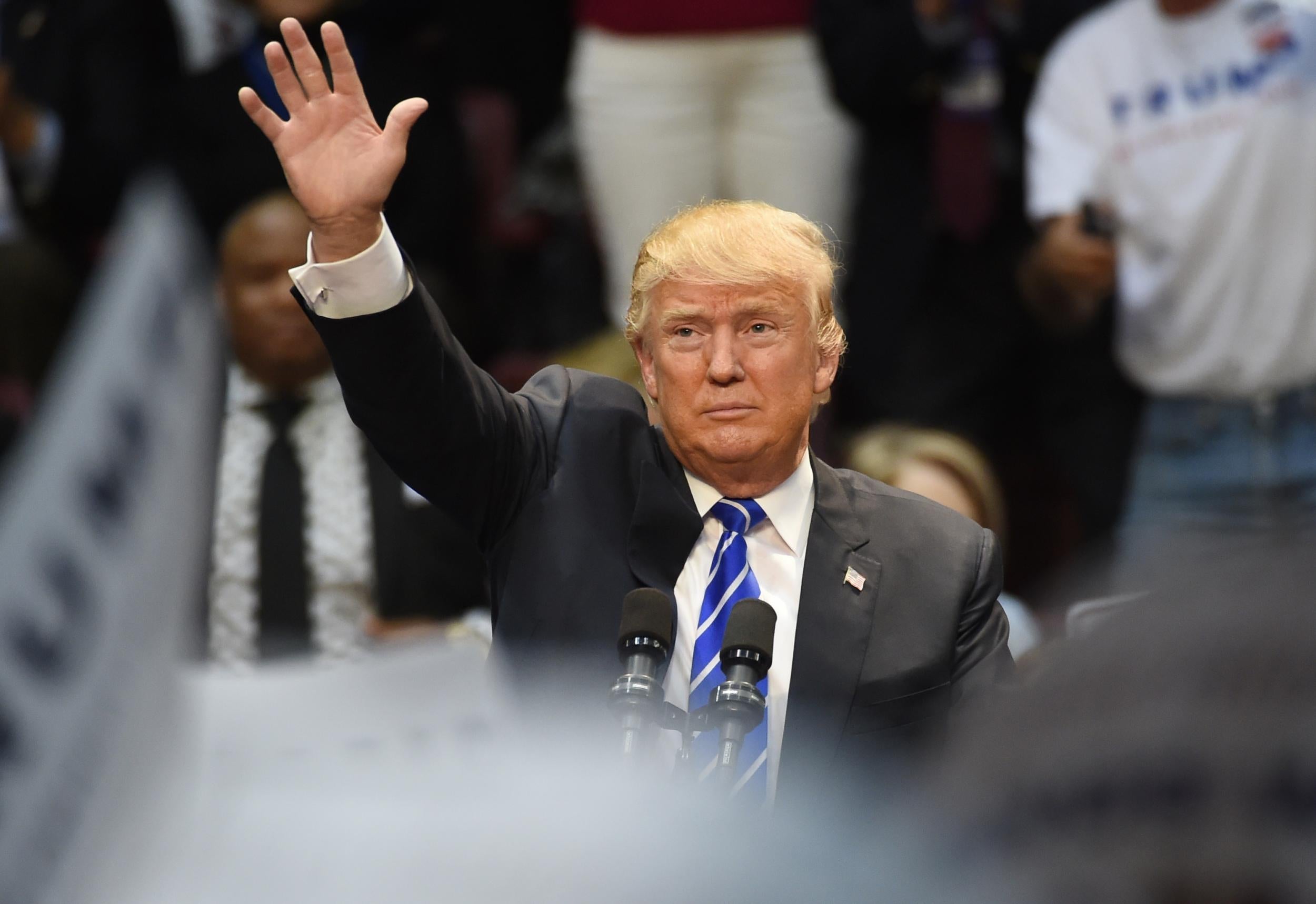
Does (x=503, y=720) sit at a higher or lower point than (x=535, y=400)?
lower

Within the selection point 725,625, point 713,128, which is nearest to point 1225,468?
point 713,128

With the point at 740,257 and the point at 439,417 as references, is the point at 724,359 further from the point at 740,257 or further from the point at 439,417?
the point at 439,417

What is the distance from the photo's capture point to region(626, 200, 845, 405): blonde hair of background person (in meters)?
1.91

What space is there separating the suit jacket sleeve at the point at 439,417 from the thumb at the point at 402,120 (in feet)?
0.49

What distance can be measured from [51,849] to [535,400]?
32.1 inches

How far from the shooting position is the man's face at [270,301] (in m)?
3.86

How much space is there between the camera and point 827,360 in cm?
203

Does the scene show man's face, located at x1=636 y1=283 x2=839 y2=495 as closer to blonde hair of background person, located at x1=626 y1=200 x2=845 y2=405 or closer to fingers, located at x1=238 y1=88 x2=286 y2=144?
blonde hair of background person, located at x1=626 y1=200 x2=845 y2=405

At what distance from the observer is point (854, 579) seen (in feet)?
6.45

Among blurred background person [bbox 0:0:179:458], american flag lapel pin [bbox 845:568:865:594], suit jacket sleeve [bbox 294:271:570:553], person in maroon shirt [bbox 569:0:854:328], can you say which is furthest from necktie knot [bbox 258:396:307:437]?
american flag lapel pin [bbox 845:568:865:594]

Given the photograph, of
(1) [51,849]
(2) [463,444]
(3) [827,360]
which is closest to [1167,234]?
(3) [827,360]

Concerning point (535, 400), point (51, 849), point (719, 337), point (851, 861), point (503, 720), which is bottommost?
point (51, 849)

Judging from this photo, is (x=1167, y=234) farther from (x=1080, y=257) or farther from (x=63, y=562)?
(x=63, y=562)

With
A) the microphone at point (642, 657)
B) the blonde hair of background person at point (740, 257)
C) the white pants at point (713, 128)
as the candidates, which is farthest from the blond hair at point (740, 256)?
the white pants at point (713, 128)
